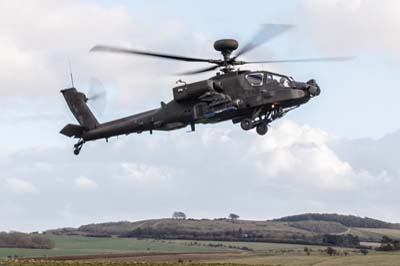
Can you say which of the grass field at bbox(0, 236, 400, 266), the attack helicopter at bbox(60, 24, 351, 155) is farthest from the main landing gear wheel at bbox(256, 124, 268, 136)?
the grass field at bbox(0, 236, 400, 266)

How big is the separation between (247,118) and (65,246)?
7529cm

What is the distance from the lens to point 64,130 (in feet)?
149

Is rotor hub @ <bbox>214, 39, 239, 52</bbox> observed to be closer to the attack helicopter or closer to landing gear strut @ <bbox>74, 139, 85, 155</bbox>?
the attack helicopter

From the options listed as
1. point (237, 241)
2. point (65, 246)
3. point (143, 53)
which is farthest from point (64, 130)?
point (237, 241)

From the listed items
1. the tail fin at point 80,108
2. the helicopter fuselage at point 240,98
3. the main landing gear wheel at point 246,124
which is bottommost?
the main landing gear wheel at point 246,124

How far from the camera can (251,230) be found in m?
152

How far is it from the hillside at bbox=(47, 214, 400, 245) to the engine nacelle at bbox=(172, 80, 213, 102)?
92.6 meters

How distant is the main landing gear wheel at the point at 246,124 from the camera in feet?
126

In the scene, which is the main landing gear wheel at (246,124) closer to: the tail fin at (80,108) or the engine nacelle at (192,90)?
the engine nacelle at (192,90)

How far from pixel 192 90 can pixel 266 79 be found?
4100 millimetres

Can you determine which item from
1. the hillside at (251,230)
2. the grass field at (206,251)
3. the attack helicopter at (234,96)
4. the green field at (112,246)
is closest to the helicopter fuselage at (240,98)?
the attack helicopter at (234,96)

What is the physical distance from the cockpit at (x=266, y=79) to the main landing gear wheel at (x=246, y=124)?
1.93m

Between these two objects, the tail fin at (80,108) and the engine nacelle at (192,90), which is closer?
the engine nacelle at (192,90)

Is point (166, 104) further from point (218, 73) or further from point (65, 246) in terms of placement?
point (65, 246)
